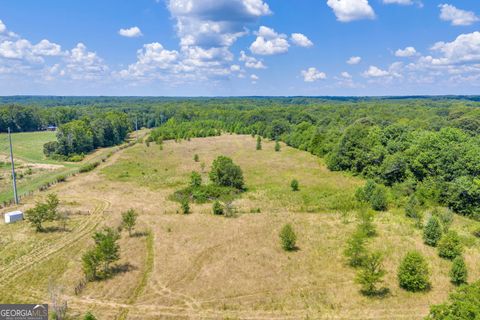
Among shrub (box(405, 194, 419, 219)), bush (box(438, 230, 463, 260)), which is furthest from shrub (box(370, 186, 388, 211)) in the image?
bush (box(438, 230, 463, 260))

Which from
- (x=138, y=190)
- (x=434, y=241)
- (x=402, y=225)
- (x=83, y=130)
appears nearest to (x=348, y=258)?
(x=434, y=241)

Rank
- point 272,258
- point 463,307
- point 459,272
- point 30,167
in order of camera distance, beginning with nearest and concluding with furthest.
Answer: point 463,307 → point 459,272 → point 272,258 → point 30,167

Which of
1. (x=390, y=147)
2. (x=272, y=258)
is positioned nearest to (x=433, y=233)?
(x=272, y=258)

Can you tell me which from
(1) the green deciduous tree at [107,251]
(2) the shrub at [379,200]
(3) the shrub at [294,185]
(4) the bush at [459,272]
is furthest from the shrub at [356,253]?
(3) the shrub at [294,185]

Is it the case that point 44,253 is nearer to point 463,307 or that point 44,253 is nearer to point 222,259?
point 222,259

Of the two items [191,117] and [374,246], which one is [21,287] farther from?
[191,117]

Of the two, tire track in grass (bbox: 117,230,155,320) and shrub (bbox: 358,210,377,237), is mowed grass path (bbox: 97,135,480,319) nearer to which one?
tire track in grass (bbox: 117,230,155,320)

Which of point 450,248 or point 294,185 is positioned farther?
point 294,185
